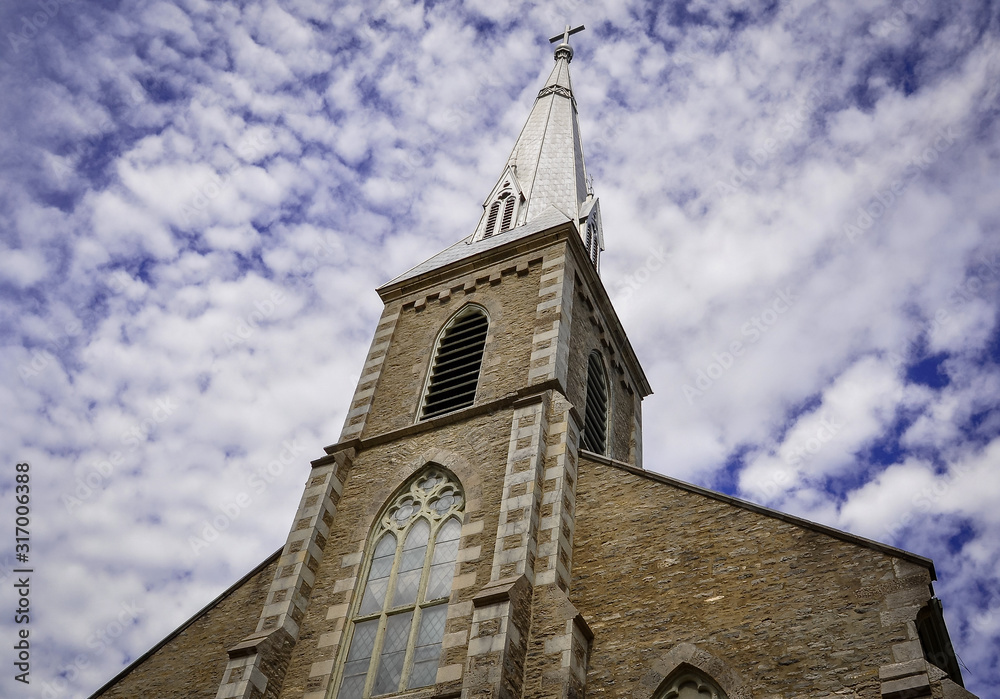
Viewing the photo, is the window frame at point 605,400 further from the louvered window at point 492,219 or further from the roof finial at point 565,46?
the roof finial at point 565,46

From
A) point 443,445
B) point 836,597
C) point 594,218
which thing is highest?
point 594,218

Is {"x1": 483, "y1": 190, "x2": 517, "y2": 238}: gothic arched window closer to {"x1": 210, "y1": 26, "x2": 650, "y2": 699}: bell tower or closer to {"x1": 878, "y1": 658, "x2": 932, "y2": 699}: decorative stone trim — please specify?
{"x1": 210, "y1": 26, "x2": 650, "y2": 699}: bell tower

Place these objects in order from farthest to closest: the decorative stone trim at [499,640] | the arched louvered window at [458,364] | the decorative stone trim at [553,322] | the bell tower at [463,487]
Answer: the arched louvered window at [458,364] < the decorative stone trim at [553,322] < the bell tower at [463,487] < the decorative stone trim at [499,640]

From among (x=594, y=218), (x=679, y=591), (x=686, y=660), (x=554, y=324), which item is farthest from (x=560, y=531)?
(x=594, y=218)

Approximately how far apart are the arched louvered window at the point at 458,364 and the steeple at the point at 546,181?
4.28m

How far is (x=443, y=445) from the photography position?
17703 millimetres

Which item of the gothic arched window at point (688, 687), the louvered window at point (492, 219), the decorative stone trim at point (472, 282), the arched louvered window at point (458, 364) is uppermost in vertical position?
the louvered window at point (492, 219)

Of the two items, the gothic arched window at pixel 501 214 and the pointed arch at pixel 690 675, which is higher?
the gothic arched window at pixel 501 214

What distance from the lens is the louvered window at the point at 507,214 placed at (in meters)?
25.9

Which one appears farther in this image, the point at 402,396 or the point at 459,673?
the point at 402,396

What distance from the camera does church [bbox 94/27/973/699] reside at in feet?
40.0

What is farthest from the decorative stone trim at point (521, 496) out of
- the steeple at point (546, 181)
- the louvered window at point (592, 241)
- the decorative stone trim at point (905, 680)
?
the louvered window at point (592, 241)

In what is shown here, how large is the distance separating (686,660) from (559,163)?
753 inches

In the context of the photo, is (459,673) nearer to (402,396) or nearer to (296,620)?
(296,620)
